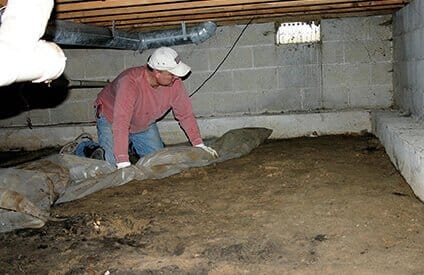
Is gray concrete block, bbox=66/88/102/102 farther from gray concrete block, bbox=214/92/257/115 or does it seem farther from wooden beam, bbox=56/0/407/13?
wooden beam, bbox=56/0/407/13

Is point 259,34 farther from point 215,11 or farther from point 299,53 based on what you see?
point 215,11

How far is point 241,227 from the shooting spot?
224 centimetres

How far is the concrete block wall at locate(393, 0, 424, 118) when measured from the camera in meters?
3.30

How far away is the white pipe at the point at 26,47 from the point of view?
1341 mm

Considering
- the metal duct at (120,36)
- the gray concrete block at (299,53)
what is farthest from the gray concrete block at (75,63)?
the gray concrete block at (299,53)

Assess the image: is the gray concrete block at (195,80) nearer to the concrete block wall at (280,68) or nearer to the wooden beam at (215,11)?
the concrete block wall at (280,68)

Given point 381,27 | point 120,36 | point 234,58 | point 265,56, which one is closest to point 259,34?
point 265,56

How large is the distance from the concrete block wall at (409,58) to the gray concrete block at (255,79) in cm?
126

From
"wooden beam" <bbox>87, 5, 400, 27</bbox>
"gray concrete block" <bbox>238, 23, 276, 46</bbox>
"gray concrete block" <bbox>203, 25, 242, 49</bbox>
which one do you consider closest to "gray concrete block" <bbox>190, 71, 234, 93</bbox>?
"gray concrete block" <bbox>203, 25, 242, 49</bbox>

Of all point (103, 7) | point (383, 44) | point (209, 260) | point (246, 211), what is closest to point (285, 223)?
point (246, 211)

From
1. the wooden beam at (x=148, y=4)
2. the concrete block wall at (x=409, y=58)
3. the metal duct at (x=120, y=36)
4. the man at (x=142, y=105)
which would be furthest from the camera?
the concrete block wall at (x=409, y=58)

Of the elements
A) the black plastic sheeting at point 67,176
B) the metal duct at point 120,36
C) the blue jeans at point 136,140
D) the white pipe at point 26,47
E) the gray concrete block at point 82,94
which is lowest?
the black plastic sheeting at point 67,176

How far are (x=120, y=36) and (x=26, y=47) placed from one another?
2779 millimetres

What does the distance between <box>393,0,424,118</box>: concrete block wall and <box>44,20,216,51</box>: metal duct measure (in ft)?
6.01
